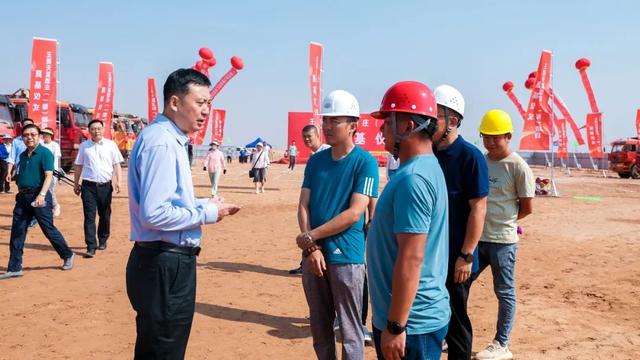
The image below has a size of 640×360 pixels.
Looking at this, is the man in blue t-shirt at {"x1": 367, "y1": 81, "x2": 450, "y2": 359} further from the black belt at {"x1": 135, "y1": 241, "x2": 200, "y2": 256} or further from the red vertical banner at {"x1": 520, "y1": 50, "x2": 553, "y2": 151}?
the red vertical banner at {"x1": 520, "y1": 50, "x2": 553, "y2": 151}

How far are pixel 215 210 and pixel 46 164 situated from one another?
4.88 meters

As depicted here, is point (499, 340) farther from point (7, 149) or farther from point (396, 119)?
point (7, 149)

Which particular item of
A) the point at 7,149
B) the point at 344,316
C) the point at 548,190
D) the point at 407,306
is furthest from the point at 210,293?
the point at 548,190

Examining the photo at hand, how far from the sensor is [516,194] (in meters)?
4.22

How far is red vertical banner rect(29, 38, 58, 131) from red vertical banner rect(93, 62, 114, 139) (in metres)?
4.68

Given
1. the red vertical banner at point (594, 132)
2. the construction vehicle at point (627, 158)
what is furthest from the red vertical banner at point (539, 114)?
the construction vehicle at point (627, 158)

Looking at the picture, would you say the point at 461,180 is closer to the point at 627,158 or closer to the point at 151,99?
the point at 151,99

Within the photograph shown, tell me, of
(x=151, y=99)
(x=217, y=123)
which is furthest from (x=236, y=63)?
(x=217, y=123)

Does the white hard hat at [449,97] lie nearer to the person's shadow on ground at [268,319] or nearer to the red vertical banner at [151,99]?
the person's shadow on ground at [268,319]

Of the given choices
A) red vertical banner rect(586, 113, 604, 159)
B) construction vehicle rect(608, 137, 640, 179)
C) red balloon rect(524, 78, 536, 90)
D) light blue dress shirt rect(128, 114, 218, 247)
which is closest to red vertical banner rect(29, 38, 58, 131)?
light blue dress shirt rect(128, 114, 218, 247)

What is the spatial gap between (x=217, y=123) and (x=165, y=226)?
107 feet

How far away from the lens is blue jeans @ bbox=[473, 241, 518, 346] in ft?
13.6

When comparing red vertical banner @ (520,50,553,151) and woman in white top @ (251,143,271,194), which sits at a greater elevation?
red vertical banner @ (520,50,553,151)

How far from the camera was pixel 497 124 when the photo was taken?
159 inches
